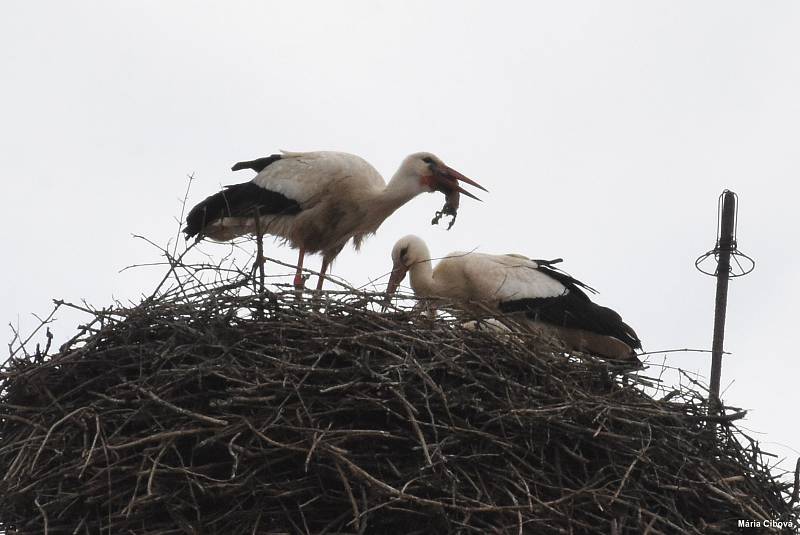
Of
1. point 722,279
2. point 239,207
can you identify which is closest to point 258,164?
point 239,207

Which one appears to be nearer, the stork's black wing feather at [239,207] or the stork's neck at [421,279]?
the stork's neck at [421,279]

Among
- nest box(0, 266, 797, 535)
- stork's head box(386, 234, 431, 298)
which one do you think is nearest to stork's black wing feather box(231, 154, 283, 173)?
Answer: stork's head box(386, 234, 431, 298)

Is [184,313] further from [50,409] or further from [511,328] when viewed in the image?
[511,328]

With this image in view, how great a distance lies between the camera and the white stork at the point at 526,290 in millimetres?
Answer: 6680

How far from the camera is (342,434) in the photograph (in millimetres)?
4367

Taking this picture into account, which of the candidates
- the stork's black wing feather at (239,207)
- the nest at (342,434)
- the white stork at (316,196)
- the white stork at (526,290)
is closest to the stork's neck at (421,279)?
the white stork at (526,290)

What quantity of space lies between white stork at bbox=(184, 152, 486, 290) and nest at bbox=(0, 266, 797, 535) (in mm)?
2105

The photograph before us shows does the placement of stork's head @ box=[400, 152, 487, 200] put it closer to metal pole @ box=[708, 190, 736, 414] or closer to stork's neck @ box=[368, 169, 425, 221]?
stork's neck @ box=[368, 169, 425, 221]

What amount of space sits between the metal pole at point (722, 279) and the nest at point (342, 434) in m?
0.36

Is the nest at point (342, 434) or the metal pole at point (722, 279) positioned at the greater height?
the metal pole at point (722, 279)

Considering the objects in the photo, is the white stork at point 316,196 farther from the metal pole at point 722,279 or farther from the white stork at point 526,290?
the metal pole at point 722,279

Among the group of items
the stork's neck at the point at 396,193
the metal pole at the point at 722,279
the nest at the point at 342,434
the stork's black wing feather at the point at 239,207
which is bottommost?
the nest at the point at 342,434

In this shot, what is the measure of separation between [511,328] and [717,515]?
1140 mm

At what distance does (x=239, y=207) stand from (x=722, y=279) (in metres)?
2.88
